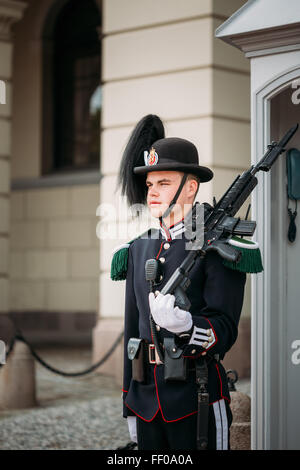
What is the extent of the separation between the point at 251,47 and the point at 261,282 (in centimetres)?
109

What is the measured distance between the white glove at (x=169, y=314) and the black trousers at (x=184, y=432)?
0.37 metres

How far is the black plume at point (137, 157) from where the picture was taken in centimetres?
300

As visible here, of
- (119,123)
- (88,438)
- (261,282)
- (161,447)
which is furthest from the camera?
(119,123)

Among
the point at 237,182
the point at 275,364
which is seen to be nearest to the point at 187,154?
the point at 237,182

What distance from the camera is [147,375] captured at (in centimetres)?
274

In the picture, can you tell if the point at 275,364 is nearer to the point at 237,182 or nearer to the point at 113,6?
the point at 237,182

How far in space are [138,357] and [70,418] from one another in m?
3.07

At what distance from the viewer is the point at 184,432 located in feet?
8.53

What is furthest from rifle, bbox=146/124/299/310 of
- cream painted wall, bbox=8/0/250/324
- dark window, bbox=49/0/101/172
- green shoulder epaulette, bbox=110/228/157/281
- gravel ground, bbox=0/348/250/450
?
dark window, bbox=49/0/101/172

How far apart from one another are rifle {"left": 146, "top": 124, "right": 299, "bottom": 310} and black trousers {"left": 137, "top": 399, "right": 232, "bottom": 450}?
0.44 metres

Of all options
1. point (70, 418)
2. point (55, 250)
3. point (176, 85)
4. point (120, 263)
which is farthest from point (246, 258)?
point (55, 250)

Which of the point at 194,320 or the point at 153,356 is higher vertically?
the point at 194,320

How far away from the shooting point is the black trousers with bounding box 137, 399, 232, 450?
2.60m

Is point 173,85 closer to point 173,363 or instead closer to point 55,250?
point 55,250
